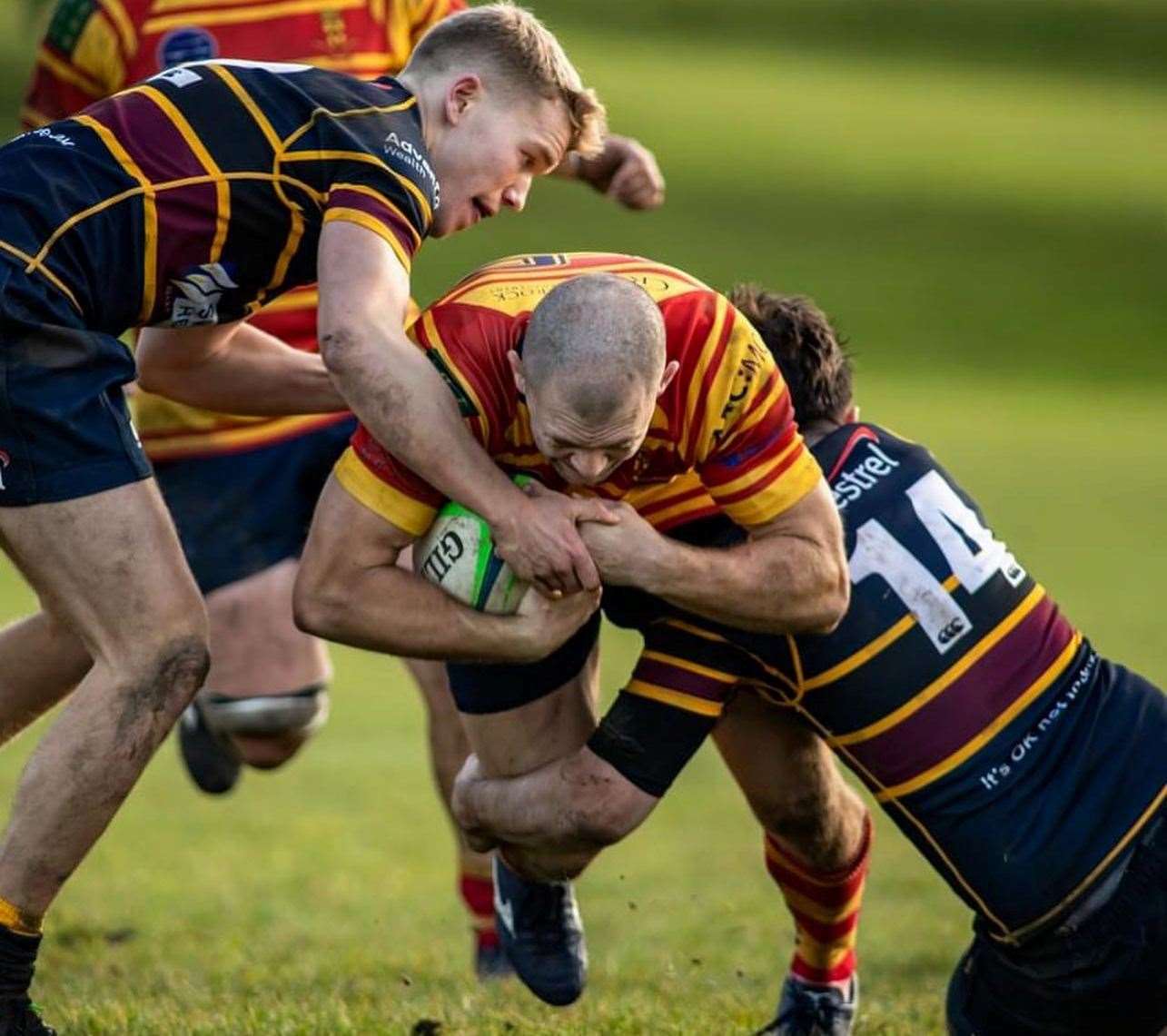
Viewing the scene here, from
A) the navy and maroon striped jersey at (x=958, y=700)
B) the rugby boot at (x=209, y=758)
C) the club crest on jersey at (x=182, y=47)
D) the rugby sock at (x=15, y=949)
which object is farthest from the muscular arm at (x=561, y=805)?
the rugby boot at (x=209, y=758)

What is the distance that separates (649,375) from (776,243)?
29.3 metres

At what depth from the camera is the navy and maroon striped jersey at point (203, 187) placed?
4.75 metres

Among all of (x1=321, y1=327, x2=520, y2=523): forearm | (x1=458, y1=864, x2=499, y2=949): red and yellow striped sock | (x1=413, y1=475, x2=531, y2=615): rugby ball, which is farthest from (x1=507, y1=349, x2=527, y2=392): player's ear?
(x1=458, y1=864, x2=499, y2=949): red and yellow striped sock

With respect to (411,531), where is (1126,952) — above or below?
below

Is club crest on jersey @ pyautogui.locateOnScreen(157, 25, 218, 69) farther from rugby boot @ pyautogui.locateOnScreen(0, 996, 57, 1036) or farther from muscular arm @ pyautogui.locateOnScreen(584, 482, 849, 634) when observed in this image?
rugby boot @ pyautogui.locateOnScreen(0, 996, 57, 1036)

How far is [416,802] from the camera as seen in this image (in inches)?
468

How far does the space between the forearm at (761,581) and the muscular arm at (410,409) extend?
0.18 m

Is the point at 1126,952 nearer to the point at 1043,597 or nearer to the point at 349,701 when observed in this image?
the point at 1043,597

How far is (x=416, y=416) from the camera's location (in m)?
4.56

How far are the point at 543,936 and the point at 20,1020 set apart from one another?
1.52m

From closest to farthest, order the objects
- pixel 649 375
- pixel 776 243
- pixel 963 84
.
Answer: pixel 649 375 → pixel 776 243 → pixel 963 84

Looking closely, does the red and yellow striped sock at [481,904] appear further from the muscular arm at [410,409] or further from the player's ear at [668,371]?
the player's ear at [668,371]

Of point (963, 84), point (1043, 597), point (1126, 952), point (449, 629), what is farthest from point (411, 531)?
point (963, 84)

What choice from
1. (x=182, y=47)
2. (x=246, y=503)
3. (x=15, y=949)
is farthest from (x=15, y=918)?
(x=182, y=47)
